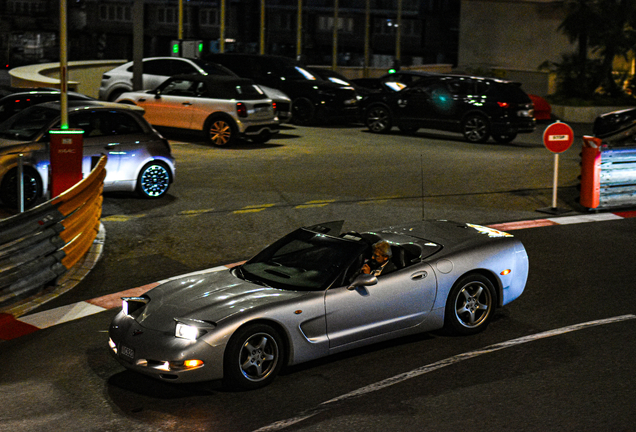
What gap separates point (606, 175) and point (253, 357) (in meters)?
9.52

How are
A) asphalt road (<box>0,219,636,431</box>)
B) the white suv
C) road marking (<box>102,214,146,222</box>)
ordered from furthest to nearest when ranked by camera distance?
A: the white suv → road marking (<box>102,214,146,222</box>) → asphalt road (<box>0,219,636,431</box>)

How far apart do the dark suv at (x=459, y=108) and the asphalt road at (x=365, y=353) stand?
7772 mm

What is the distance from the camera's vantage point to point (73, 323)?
8297 millimetres

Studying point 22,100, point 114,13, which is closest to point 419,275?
point 22,100

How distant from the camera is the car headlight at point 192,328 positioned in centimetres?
634

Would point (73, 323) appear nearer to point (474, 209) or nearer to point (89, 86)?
point (474, 209)

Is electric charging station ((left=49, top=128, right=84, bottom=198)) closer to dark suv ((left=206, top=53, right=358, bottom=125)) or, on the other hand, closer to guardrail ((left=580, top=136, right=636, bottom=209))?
guardrail ((left=580, top=136, right=636, bottom=209))

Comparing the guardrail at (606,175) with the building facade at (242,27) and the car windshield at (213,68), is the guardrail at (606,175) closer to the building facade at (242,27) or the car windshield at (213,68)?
the car windshield at (213,68)

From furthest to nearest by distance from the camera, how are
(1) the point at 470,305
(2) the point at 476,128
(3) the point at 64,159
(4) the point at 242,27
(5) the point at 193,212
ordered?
(4) the point at 242,27 < (2) the point at 476,128 < (5) the point at 193,212 < (3) the point at 64,159 < (1) the point at 470,305

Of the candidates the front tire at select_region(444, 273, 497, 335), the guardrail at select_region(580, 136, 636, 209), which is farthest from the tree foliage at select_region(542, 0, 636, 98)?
the front tire at select_region(444, 273, 497, 335)

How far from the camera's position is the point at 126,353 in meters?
6.50

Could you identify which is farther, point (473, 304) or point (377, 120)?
point (377, 120)

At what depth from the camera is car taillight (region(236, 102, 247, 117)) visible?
66.0 ft

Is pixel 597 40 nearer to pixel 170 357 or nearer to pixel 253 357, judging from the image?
pixel 253 357
